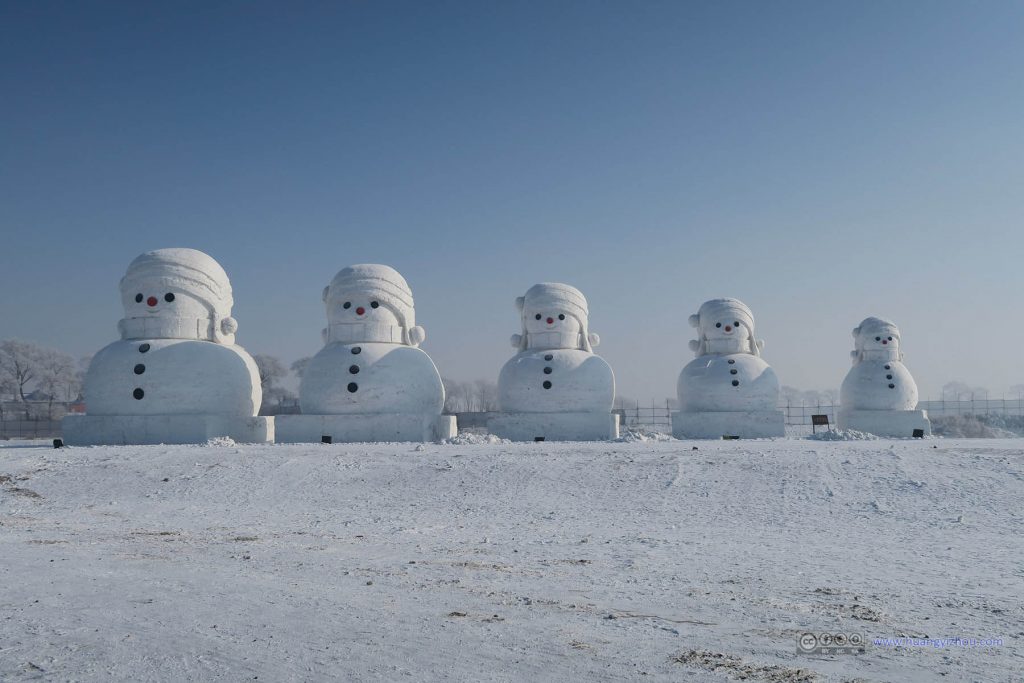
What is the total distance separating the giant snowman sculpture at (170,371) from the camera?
2145 centimetres

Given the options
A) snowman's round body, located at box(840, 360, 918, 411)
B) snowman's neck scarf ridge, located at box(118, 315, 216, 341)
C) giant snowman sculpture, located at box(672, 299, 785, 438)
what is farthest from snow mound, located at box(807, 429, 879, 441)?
snowman's neck scarf ridge, located at box(118, 315, 216, 341)

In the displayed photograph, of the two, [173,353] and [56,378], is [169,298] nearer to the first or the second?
[173,353]

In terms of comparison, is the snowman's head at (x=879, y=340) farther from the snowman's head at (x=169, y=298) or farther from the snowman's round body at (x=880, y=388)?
the snowman's head at (x=169, y=298)

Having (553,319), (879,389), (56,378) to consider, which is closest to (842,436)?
(879,389)

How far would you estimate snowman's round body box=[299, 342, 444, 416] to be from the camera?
74.1 feet

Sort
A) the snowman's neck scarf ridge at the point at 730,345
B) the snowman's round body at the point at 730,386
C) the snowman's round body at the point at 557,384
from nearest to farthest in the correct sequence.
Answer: the snowman's round body at the point at 557,384, the snowman's round body at the point at 730,386, the snowman's neck scarf ridge at the point at 730,345

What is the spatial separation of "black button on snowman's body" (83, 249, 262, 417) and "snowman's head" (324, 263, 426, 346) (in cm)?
292

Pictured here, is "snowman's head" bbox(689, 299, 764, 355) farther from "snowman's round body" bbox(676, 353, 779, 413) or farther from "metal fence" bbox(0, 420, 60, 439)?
"metal fence" bbox(0, 420, 60, 439)

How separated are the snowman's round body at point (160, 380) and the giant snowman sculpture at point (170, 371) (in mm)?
27

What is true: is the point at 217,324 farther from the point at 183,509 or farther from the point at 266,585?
the point at 266,585

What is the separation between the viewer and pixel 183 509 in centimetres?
1335

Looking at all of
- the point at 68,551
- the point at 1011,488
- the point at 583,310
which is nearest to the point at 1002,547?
the point at 1011,488

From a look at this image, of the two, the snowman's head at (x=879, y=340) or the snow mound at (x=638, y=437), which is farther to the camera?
the snowman's head at (x=879, y=340)

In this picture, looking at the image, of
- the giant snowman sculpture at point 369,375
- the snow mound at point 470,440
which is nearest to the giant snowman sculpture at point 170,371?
the giant snowman sculpture at point 369,375
